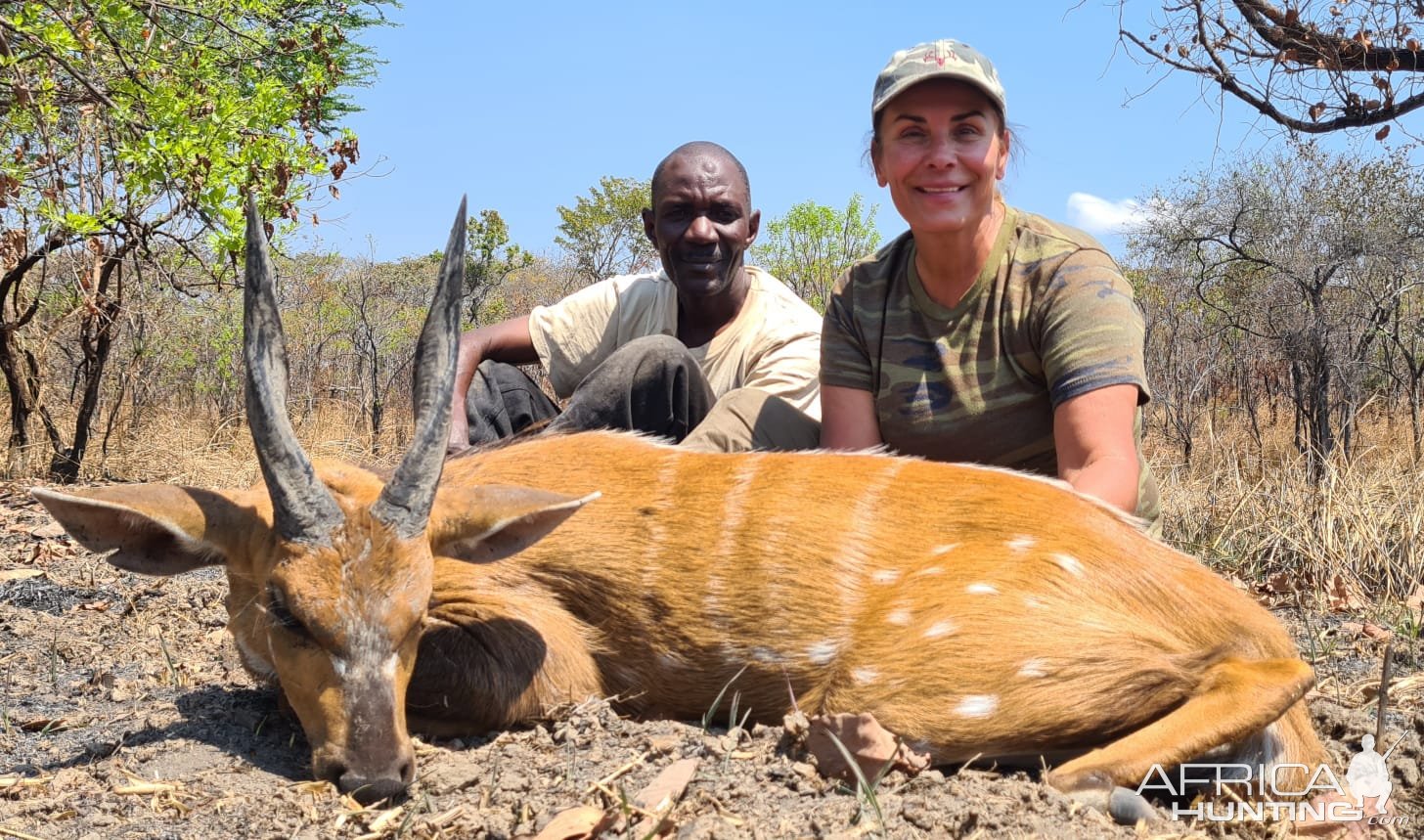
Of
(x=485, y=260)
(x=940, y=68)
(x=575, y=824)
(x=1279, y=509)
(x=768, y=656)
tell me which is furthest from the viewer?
(x=485, y=260)

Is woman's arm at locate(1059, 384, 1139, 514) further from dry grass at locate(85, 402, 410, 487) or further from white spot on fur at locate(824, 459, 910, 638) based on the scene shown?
dry grass at locate(85, 402, 410, 487)

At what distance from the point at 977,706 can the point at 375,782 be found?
1.43m

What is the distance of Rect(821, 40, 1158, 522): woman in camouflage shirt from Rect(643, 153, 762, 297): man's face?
56.6 inches

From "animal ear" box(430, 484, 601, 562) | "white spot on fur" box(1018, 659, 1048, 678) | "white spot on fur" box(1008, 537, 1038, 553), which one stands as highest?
"animal ear" box(430, 484, 601, 562)

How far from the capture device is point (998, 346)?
159 inches

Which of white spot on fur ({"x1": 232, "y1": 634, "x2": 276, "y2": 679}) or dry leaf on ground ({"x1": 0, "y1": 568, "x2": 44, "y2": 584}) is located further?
dry leaf on ground ({"x1": 0, "y1": 568, "x2": 44, "y2": 584})

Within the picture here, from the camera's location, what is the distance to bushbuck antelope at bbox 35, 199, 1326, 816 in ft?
9.00

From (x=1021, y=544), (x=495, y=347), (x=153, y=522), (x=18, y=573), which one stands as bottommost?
(x=18, y=573)

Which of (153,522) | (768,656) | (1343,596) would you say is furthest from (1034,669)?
(1343,596)

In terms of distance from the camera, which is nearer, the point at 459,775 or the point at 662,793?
the point at 662,793

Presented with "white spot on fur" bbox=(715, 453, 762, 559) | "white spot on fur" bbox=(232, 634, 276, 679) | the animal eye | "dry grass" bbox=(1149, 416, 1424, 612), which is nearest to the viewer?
the animal eye

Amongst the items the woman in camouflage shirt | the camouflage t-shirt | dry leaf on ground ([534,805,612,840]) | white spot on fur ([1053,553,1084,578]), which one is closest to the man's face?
the camouflage t-shirt

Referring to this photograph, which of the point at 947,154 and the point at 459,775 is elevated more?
the point at 947,154

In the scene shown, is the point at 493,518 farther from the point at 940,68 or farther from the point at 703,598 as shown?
the point at 940,68
